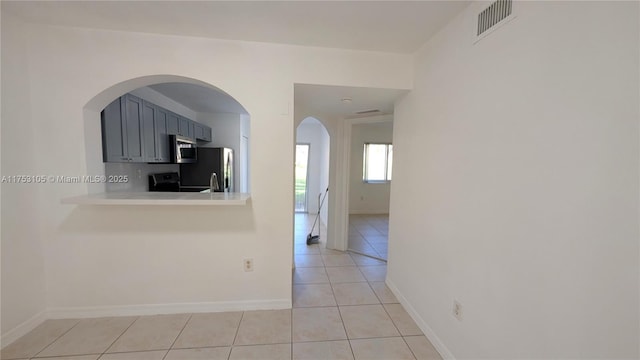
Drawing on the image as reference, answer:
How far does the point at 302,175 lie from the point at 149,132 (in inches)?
168

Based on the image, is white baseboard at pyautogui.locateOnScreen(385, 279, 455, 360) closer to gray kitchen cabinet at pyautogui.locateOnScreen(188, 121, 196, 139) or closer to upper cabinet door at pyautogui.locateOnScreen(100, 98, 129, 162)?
upper cabinet door at pyautogui.locateOnScreen(100, 98, 129, 162)

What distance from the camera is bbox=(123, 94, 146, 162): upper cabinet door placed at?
96.1 inches

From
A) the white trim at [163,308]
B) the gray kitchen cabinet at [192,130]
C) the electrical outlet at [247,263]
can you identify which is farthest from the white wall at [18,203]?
the gray kitchen cabinet at [192,130]

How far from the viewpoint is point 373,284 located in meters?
2.82

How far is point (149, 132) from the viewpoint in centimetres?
278

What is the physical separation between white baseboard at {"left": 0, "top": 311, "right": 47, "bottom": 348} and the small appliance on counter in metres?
1.74

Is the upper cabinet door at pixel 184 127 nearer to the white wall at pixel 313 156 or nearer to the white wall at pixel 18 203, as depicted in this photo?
the white wall at pixel 18 203

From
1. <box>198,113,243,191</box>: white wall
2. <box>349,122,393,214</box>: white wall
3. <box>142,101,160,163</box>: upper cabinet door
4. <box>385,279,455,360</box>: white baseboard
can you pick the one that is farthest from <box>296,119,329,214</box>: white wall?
<box>385,279,455,360</box>: white baseboard

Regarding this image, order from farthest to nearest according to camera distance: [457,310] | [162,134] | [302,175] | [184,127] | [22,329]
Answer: [302,175] < [184,127] < [162,134] < [22,329] < [457,310]

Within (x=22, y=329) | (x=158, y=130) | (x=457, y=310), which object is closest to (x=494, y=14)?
(x=457, y=310)

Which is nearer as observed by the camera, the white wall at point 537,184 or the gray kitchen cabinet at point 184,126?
the white wall at point 537,184

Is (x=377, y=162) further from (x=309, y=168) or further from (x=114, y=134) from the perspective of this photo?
(x=114, y=134)

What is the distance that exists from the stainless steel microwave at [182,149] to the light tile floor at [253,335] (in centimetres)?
196

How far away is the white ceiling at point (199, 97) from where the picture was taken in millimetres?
3182
